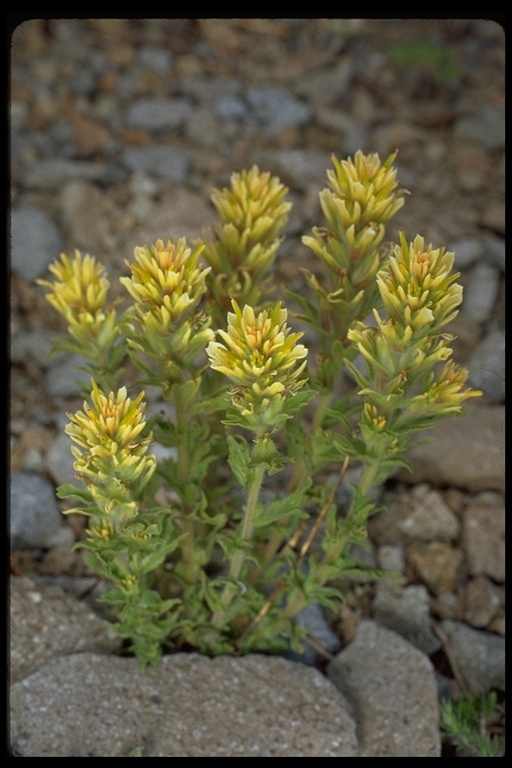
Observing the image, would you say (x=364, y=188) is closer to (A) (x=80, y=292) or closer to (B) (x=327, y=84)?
Result: (A) (x=80, y=292)

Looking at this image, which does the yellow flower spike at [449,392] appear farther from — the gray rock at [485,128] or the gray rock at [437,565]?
the gray rock at [485,128]

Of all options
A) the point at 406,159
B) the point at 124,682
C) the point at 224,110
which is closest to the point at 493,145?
the point at 406,159

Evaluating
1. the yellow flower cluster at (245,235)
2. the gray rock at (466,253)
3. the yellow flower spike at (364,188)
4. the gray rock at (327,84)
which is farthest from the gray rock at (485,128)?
the yellow flower spike at (364,188)

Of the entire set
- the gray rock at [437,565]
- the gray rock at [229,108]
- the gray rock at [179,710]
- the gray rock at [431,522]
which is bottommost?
the gray rock at [179,710]

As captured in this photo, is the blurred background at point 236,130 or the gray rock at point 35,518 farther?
the blurred background at point 236,130

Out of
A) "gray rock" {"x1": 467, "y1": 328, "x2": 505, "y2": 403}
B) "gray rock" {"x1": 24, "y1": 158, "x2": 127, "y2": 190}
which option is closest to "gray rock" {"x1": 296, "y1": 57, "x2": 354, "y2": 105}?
"gray rock" {"x1": 24, "y1": 158, "x2": 127, "y2": 190}

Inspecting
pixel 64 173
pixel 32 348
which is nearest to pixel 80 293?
pixel 32 348

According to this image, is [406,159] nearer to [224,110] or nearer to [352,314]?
[224,110]

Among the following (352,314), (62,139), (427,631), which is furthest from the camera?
(62,139)

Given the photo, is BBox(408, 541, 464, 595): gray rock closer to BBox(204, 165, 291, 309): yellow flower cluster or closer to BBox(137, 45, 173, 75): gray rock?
BBox(204, 165, 291, 309): yellow flower cluster
